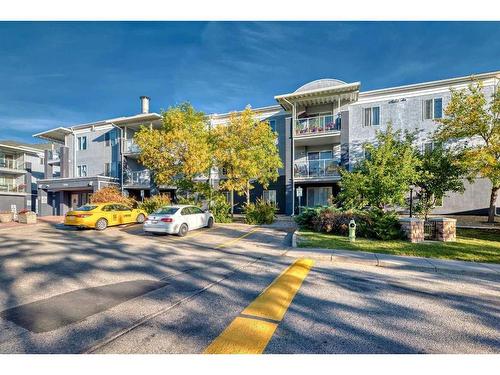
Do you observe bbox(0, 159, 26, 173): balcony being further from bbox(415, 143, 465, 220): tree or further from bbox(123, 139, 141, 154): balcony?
bbox(415, 143, 465, 220): tree

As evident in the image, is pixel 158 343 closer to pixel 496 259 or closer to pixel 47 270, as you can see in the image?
pixel 47 270

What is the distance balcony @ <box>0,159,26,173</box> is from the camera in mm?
30817

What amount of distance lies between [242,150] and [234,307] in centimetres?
1262

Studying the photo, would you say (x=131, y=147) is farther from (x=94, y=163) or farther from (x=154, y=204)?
(x=154, y=204)

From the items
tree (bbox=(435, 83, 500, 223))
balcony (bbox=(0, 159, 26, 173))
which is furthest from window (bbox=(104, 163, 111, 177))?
tree (bbox=(435, 83, 500, 223))

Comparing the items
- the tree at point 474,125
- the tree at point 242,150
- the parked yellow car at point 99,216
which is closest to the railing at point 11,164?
the parked yellow car at point 99,216

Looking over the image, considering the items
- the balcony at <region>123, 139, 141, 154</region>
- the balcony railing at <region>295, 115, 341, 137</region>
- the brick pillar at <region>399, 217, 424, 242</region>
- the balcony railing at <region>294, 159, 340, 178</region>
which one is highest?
the balcony railing at <region>295, 115, 341, 137</region>

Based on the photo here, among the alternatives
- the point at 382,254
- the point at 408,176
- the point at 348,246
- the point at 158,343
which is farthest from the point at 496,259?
the point at 158,343

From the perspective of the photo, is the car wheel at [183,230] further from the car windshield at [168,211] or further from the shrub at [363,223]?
the shrub at [363,223]

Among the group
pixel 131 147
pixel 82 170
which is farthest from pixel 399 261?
pixel 82 170

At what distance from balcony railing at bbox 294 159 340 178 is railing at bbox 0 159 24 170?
35958 millimetres

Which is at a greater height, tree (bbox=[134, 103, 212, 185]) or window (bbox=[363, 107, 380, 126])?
window (bbox=[363, 107, 380, 126])

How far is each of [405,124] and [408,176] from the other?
10.4m

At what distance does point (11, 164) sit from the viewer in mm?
32094
